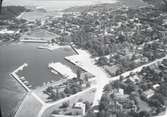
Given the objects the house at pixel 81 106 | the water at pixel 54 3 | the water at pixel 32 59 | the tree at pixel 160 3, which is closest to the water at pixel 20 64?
the water at pixel 32 59

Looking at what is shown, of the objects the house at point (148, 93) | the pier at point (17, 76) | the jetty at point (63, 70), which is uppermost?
the jetty at point (63, 70)

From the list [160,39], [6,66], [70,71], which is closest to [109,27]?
[160,39]

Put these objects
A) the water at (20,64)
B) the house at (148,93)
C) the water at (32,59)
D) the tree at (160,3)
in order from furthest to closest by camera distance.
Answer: the tree at (160,3) → the water at (32,59) → the water at (20,64) → the house at (148,93)

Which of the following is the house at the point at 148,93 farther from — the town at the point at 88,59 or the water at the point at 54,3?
the water at the point at 54,3

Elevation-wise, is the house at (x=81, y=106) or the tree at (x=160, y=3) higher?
the tree at (x=160, y=3)

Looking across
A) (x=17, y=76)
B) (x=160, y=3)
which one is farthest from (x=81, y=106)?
(x=160, y=3)

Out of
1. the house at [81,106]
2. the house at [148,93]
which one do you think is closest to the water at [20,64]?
the house at [81,106]

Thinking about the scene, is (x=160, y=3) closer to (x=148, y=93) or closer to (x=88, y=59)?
(x=88, y=59)

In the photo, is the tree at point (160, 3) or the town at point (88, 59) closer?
the town at point (88, 59)

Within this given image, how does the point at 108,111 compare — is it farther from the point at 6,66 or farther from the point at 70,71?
the point at 6,66

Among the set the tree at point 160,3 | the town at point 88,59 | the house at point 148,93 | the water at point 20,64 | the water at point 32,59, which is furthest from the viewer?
the tree at point 160,3

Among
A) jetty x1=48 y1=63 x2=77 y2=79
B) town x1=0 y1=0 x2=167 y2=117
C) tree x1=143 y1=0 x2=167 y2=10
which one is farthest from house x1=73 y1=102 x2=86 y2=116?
tree x1=143 y1=0 x2=167 y2=10
